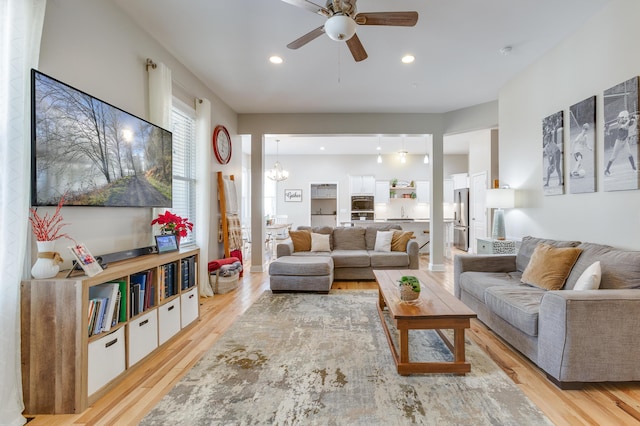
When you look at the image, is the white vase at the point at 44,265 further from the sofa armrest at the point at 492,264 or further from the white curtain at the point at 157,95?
the sofa armrest at the point at 492,264

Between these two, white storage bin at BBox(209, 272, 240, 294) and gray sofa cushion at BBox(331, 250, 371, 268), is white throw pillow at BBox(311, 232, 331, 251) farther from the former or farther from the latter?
white storage bin at BBox(209, 272, 240, 294)

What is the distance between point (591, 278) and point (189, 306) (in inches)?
138

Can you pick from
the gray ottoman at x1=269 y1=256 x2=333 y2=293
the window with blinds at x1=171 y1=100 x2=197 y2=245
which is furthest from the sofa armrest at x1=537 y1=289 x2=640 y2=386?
the window with blinds at x1=171 y1=100 x2=197 y2=245

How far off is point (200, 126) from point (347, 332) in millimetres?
3281

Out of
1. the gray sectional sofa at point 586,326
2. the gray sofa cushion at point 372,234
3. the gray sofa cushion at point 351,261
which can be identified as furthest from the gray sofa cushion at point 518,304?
the gray sofa cushion at point 372,234

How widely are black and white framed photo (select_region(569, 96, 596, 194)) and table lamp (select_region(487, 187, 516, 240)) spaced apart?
87 centimetres

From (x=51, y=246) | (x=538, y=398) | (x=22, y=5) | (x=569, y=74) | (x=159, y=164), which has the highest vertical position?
(x=569, y=74)

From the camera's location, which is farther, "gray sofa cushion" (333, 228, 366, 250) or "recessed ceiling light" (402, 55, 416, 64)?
"gray sofa cushion" (333, 228, 366, 250)

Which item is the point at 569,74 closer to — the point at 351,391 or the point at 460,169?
the point at 351,391

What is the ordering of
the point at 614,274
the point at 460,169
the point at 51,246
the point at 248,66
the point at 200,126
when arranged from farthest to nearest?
the point at 460,169
the point at 200,126
the point at 248,66
the point at 614,274
the point at 51,246

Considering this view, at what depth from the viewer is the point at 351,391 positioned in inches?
80.3

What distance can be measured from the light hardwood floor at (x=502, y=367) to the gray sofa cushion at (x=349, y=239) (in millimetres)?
2681

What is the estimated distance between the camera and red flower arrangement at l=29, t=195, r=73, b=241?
1874mm

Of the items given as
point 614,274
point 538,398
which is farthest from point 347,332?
point 614,274
